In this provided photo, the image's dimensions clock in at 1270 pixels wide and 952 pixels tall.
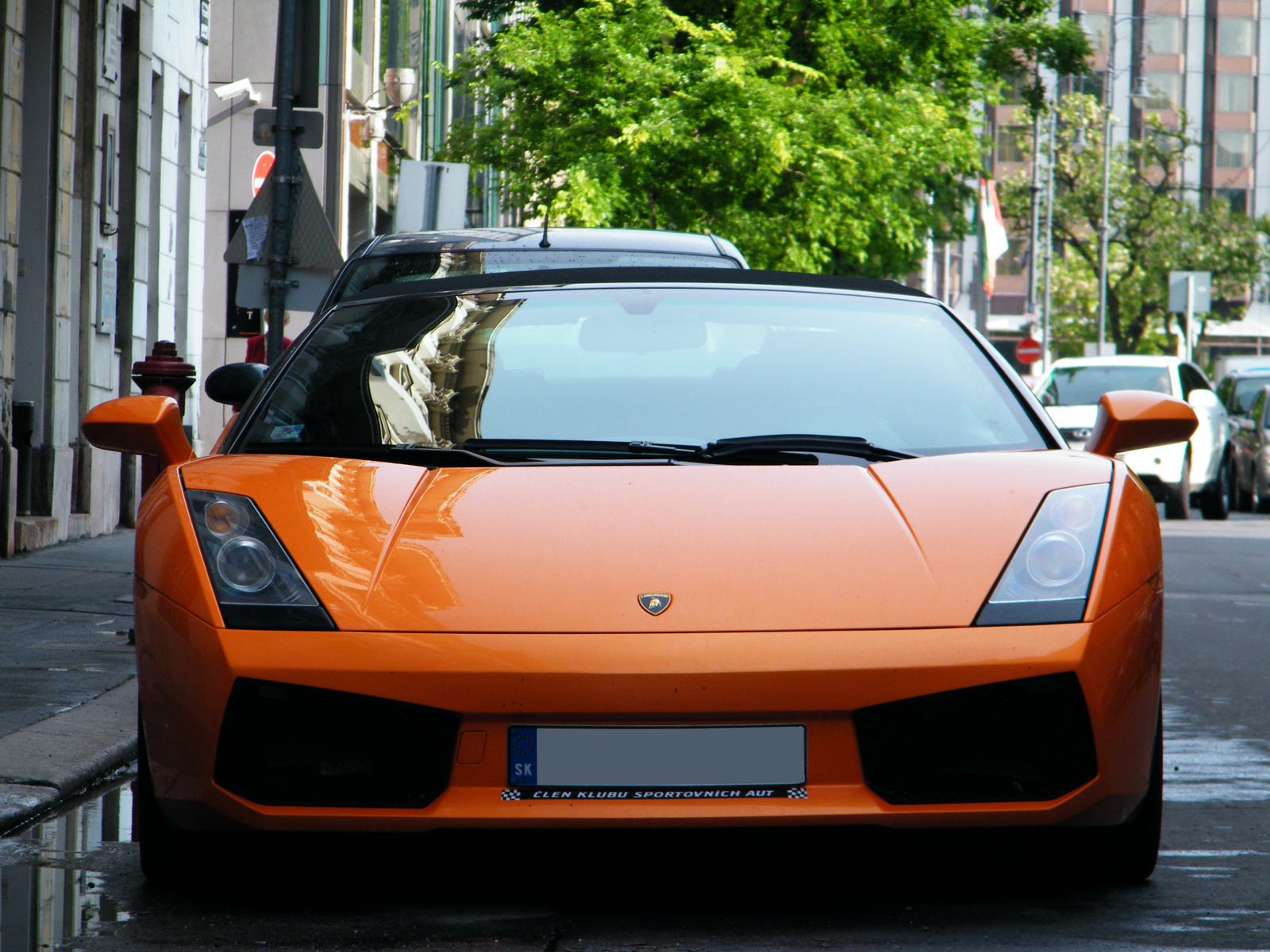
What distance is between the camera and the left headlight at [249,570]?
11.9 ft

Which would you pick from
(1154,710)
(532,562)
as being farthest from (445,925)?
(1154,710)

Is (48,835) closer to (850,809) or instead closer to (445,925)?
(445,925)

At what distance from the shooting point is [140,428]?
4.61 meters

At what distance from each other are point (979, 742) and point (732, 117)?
63.7ft

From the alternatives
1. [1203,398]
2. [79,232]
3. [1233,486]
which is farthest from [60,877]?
[1233,486]

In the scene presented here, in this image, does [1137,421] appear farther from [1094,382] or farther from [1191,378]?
[1191,378]

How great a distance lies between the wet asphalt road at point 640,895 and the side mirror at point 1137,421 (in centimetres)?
95

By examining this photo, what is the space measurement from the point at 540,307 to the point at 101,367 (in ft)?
36.5

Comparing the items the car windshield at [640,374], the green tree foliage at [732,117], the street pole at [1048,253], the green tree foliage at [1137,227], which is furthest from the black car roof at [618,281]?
the green tree foliage at [1137,227]

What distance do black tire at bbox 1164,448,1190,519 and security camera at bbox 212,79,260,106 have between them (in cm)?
1126

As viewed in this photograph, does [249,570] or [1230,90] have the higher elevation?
[1230,90]

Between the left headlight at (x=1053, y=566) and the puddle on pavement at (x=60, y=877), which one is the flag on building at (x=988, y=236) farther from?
the left headlight at (x=1053, y=566)

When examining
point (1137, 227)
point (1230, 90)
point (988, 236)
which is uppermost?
point (1230, 90)

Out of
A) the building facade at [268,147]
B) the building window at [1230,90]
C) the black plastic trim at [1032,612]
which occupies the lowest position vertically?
the black plastic trim at [1032,612]
